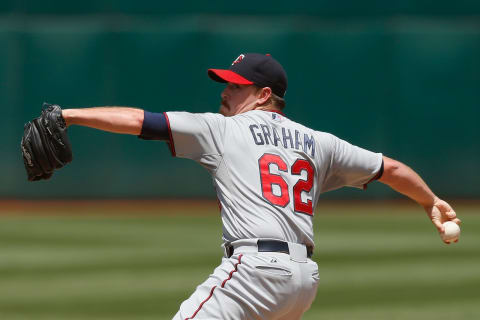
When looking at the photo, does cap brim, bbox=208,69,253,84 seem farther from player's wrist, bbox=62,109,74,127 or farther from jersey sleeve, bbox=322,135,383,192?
player's wrist, bbox=62,109,74,127

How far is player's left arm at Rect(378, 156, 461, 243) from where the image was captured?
409 cm

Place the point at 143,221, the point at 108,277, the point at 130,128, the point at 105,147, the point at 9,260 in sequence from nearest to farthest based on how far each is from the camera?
the point at 130,128 → the point at 108,277 → the point at 9,260 → the point at 143,221 → the point at 105,147

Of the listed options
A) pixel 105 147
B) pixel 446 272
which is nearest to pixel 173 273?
pixel 446 272

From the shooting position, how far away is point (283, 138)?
381 cm

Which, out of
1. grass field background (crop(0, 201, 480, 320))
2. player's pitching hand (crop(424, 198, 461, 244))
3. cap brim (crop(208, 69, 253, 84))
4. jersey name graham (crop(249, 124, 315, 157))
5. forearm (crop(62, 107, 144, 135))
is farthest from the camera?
grass field background (crop(0, 201, 480, 320))

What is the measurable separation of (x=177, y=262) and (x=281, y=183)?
5.38m

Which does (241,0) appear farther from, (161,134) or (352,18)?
(161,134)

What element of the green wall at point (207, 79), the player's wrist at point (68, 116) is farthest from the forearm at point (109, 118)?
the green wall at point (207, 79)

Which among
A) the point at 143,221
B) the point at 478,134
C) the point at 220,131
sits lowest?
the point at 143,221

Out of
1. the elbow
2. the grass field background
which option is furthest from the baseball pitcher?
the grass field background

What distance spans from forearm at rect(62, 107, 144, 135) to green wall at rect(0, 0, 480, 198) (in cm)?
1076

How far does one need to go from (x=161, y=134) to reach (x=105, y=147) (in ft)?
36.0

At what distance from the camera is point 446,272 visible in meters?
8.55

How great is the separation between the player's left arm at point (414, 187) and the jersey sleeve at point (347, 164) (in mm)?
58
